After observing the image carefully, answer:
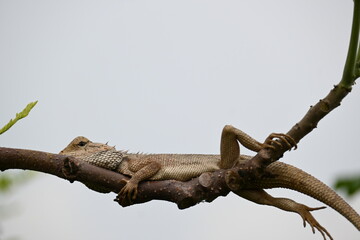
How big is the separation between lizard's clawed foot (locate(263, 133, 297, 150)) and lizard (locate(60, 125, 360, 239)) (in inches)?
26.0

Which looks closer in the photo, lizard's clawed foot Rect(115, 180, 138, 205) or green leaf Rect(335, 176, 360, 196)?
green leaf Rect(335, 176, 360, 196)

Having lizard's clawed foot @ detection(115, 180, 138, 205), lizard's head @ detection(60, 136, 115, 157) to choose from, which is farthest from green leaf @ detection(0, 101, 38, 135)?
lizard's head @ detection(60, 136, 115, 157)

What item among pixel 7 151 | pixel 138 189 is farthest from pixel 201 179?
pixel 7 151

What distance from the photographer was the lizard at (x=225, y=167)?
5747mm

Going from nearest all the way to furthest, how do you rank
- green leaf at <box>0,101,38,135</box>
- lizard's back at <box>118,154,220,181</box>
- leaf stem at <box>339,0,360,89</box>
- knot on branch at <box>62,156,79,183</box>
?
leaf stem at <box>339,0,360,89</box> < green leaf at <box>0,101,38,135</box> < knot on branch at <box>62,156,79,183</box> < lizard's back at <box>118,154,220,181</box>

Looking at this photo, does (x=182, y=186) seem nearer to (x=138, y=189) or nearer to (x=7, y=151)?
(x=138, y=189)

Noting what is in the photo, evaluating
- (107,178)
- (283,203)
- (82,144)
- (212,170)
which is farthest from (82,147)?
(283,203)

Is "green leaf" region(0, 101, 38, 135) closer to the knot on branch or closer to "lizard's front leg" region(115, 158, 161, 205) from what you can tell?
the knot on branch

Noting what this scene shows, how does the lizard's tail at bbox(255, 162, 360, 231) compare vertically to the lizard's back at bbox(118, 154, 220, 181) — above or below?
below

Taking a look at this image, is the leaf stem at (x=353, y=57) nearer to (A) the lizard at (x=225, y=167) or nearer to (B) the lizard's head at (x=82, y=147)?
(A) the lizard at (x=225, y=167)

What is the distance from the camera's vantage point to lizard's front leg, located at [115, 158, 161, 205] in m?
5.25

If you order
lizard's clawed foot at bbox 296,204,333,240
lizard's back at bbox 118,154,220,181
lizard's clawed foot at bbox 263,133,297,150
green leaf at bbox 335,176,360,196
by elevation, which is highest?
lizard's back at bbox 118,154,220,181

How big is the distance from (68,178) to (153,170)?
1.65m

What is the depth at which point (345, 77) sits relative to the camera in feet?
11.1
